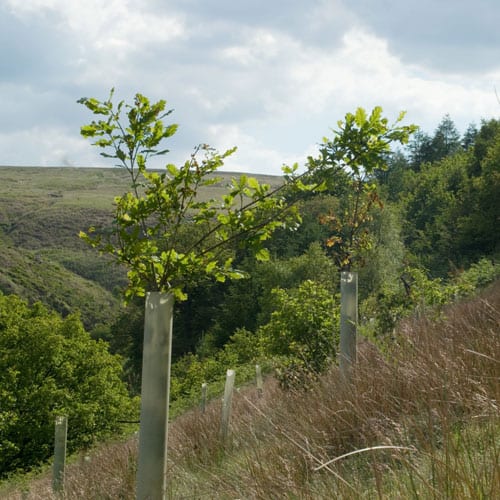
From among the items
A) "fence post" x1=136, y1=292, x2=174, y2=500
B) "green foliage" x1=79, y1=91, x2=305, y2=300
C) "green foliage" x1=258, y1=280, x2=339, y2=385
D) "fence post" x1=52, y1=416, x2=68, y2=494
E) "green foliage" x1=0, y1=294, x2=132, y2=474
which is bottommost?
"green foliage" x1=0, y1=294, x2=132, y2=474

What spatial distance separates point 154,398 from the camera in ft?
11.3

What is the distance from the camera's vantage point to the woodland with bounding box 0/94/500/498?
14.1 ft

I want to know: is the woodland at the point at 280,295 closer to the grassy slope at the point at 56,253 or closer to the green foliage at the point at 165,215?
the green foliage at the point at 165,215

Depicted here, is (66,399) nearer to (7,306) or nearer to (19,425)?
(19,425)

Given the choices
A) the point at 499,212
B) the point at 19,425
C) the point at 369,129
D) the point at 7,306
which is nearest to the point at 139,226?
the point at 369,129

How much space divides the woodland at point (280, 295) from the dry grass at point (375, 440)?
76 cm

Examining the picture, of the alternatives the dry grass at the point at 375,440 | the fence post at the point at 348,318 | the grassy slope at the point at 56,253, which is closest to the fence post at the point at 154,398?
the dry grass at the point at 375,440

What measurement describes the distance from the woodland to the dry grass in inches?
29.8

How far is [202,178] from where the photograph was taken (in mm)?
3938

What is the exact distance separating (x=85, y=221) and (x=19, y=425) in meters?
126

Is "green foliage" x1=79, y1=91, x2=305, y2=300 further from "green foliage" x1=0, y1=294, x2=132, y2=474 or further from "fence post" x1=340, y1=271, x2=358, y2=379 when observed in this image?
"green foliage" x1=0, y1=294, x2=132, y2=474

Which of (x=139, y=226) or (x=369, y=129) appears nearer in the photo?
(x=139, y=226)

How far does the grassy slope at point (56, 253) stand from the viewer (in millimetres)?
103125

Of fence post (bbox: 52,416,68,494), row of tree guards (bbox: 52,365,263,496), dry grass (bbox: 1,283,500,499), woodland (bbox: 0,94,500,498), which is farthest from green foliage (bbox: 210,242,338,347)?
dry grass (bbox: 1,283,500,499)
